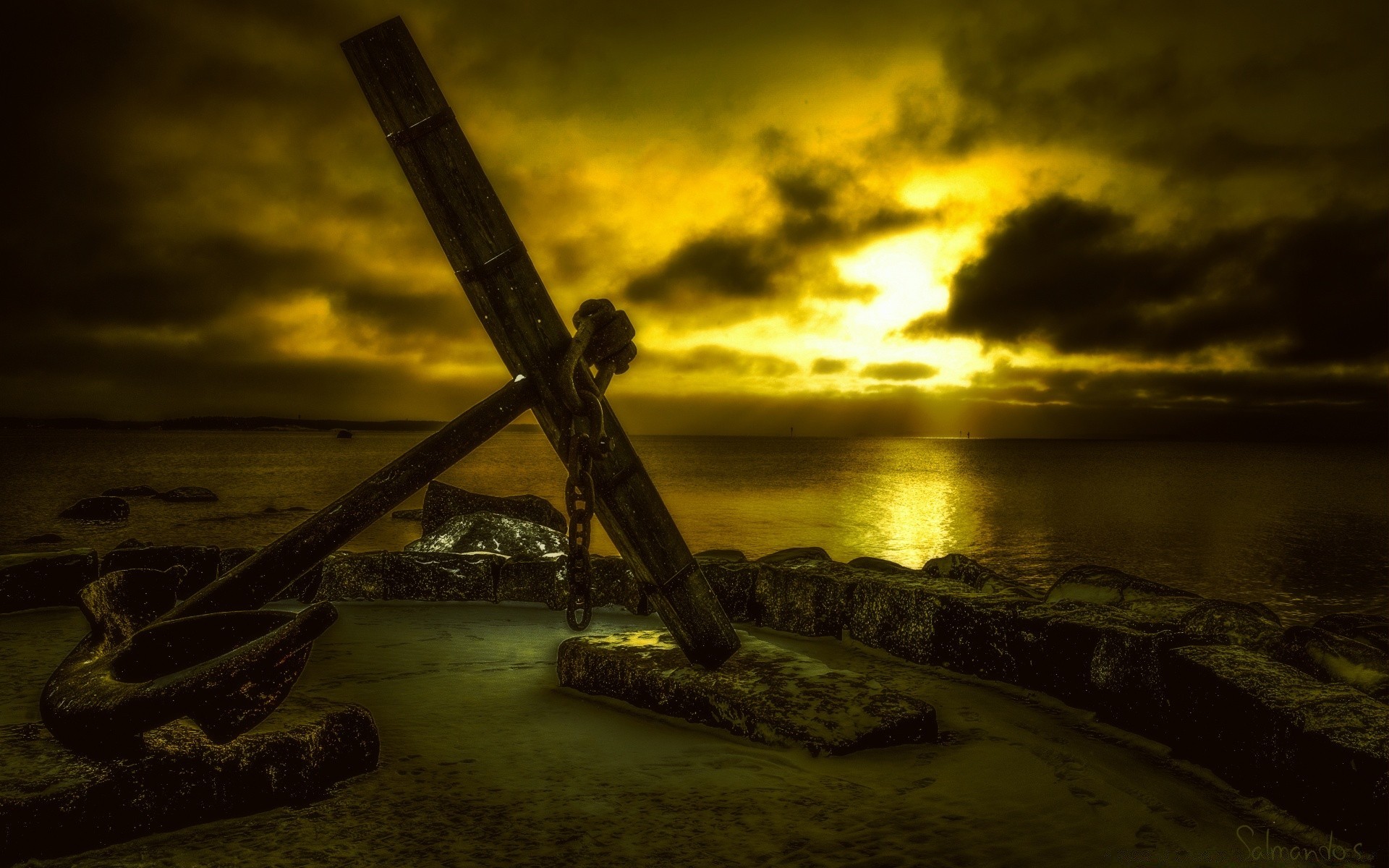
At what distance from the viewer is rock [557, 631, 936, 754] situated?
3.00m

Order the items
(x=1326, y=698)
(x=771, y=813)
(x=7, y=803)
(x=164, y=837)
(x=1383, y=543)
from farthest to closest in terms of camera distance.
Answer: (x=1383, y=543)
(x=1326, y=698)
(x=771, y=813)
(x=164, y=837)
(x=7, y=803)

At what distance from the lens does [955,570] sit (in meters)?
8.83

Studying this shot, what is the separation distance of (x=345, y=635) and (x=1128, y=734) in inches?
167

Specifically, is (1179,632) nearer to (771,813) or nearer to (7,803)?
(771,813)

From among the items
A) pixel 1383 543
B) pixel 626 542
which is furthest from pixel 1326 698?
pixel 1383 543

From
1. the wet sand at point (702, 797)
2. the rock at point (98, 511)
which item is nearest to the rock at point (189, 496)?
the rock at point (98, 511)

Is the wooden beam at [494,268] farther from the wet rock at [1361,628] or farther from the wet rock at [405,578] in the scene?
the wet rock at [1361,628]

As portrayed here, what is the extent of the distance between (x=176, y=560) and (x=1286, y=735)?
6.77m

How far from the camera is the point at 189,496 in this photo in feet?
91.2

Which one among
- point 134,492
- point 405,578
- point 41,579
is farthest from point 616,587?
point 134,492

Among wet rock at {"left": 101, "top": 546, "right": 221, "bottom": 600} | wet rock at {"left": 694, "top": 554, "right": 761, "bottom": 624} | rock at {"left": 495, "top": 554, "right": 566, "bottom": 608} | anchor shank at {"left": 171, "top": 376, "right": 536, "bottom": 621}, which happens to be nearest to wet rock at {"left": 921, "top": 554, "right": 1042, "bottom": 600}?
wet rock at {"left": 694, "top": 554, "right": 761, "bottom": 624}

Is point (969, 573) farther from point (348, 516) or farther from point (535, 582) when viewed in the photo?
point (348, 516)

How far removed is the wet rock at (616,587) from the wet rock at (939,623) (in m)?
1.53

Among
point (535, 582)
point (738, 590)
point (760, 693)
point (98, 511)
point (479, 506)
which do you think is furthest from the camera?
point (98, 511)
